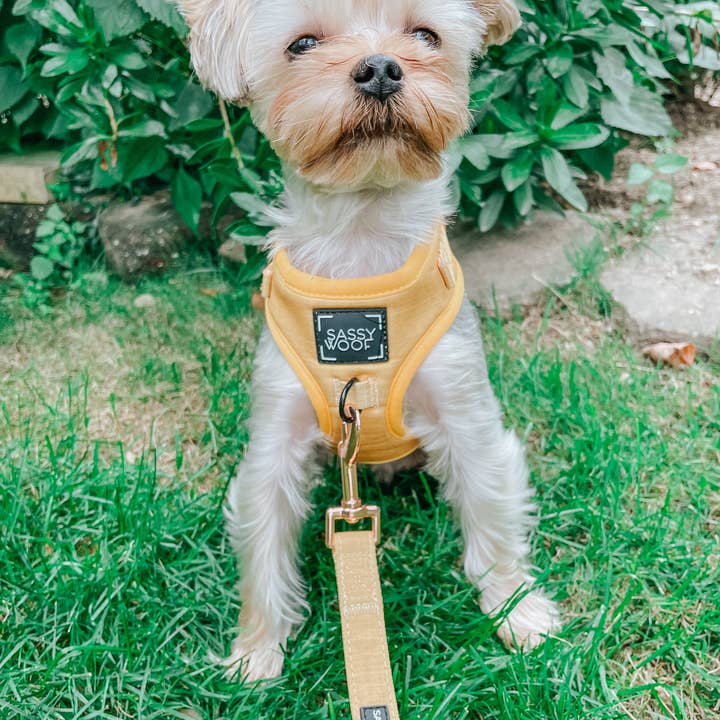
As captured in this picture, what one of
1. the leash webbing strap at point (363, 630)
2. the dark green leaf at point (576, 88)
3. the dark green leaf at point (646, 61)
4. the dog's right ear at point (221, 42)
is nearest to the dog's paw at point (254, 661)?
the leash webbing strap at point (363, 630)

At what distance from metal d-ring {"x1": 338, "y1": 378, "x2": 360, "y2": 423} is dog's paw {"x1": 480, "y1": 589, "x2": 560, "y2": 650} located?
30.1 inches

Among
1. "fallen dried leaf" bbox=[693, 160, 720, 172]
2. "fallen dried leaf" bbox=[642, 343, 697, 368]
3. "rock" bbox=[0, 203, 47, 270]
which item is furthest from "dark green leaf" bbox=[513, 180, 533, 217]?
"rock" bbox=[0, 203, 47, 270]

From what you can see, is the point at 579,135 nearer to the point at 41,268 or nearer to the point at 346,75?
the point at 346,75

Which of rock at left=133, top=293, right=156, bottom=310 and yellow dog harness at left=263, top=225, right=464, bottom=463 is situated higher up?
yellow dog harness at left=263, top=225, right=464, bottom=463

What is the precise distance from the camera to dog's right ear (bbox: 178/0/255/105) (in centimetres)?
219

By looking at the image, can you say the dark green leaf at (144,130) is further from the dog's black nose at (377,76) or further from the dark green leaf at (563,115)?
the dog's black nose at (377,76)

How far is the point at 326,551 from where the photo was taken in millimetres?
2842

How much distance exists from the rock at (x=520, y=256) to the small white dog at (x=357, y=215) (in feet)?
4.84

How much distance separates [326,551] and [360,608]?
0.75 metres

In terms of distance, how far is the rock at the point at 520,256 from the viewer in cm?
404

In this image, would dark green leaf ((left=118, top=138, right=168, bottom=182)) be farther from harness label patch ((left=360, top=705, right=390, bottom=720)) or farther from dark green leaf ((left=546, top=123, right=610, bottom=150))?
harness label patch ((left=360, top=705, right=390, bottom=720))

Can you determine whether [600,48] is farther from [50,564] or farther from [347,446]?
[50,564]

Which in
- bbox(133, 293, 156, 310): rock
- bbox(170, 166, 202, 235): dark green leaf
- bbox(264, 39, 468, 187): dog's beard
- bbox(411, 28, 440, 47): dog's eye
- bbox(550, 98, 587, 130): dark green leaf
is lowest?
bbox(133, 293, 156, 310): rock

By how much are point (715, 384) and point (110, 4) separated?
3014 millimetres
